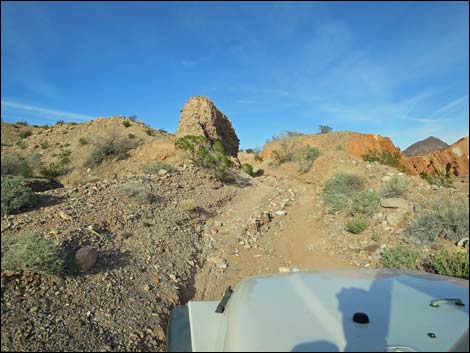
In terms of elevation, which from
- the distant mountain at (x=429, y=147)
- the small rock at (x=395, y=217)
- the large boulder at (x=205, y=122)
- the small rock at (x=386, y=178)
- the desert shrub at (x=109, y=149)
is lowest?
the small rock at (x=395, y=217)

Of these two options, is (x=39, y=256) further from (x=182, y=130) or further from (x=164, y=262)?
(x=182, y=130)

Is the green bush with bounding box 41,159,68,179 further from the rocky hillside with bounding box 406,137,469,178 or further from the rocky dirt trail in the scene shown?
the rocky hillside with bounding box 406,137,469,178

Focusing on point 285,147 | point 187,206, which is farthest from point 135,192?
point 285,147

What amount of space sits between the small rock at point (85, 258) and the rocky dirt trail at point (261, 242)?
1793mm

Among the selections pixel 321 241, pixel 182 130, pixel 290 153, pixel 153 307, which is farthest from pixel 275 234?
pixel 290 153

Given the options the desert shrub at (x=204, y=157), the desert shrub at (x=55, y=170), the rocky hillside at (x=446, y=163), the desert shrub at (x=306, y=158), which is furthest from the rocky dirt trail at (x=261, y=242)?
the desert shrub at (x=306, y=158)

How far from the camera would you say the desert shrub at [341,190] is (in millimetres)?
9672

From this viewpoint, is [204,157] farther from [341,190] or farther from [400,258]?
[400,258]

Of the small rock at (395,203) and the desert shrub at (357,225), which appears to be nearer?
the desert shrub at (357,225)

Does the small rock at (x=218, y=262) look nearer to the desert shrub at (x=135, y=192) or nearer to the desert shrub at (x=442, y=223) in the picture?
the desert shrub at (x=135, y=192)

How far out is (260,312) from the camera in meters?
1.90

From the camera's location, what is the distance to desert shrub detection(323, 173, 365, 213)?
9.67 metres

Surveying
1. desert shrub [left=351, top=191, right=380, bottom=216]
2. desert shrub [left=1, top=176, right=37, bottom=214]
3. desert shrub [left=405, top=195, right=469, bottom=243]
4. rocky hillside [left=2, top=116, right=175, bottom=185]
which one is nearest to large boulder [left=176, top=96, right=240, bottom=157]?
rocky hillside [left=2, top=116, right=175, bottom=185]

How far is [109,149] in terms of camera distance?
15.0m
